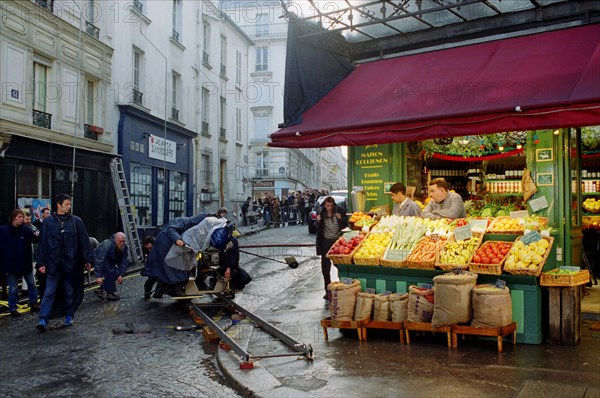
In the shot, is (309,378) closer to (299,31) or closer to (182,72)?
(299,31)

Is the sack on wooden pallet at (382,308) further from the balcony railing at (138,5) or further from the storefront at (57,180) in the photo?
the balcony railing at (138,5)

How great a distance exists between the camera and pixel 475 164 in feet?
47.3

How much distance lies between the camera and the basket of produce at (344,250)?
8.02m

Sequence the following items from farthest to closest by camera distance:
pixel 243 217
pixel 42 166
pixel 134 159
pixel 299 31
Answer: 1. pixel 243 217
2. pixel 134 159
3. pixel 42 166
4. pixel 299 31

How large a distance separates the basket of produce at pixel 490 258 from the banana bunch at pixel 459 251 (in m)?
0.11

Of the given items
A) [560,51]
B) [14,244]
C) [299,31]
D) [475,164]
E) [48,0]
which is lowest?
[14,244]

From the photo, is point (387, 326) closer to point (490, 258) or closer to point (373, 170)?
point (490, 258)

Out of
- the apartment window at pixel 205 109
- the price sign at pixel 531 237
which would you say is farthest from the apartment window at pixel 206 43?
the price sign at pixel 531 237

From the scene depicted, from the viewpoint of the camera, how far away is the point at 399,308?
732 centimetres

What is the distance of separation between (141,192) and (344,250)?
1567 cm

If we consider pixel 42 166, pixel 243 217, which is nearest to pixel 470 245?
pixel 42 166

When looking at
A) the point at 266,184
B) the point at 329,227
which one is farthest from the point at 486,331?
the point at 266,184

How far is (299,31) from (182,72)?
16559mm

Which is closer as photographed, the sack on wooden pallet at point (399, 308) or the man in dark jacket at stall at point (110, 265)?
the sack on wooden pallet at point (399, 308)
